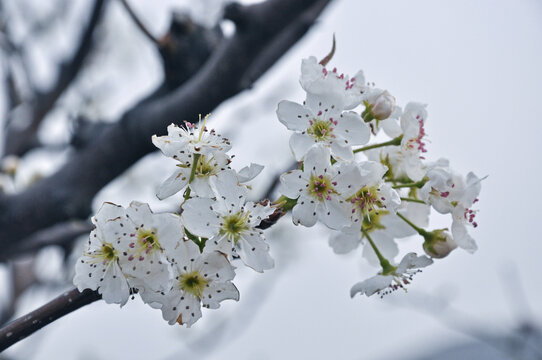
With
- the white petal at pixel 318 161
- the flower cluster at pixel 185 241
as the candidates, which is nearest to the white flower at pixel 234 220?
the flower cluster at pixel 185 241

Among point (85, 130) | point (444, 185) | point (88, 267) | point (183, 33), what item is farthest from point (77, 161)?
point (444, 185)

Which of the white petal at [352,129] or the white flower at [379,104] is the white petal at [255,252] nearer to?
the white petal at [352,129]

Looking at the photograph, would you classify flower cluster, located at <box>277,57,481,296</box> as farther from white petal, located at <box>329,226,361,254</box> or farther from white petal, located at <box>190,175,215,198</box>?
white petal, located at <box>190,175,215,198</box>

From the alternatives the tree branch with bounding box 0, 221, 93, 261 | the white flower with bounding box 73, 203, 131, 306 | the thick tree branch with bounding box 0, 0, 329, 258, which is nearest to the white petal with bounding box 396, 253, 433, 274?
the white flower with bounding box 73, 203, 131, 306

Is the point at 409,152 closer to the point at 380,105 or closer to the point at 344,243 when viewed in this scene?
the point at 380,105

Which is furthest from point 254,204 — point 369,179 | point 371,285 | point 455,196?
point 455,196

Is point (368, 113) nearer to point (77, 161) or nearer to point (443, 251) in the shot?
point (443, 251)
